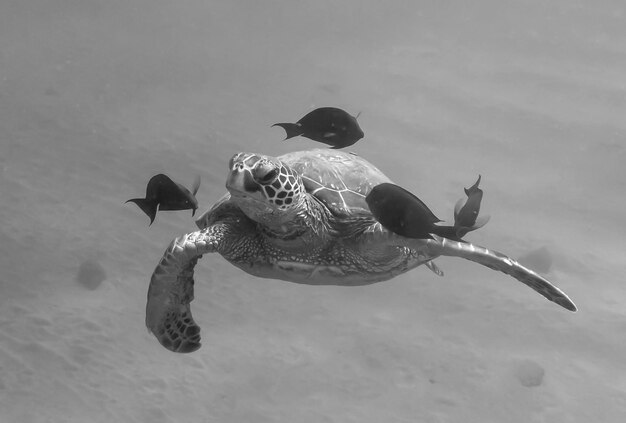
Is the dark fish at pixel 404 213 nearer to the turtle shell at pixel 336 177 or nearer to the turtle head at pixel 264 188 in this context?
the turtle head at pixel 264 188

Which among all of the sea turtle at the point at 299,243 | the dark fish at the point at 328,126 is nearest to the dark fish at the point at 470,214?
the sea turtle at the point at 299,243

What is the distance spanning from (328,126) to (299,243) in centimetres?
96

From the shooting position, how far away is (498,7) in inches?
1277

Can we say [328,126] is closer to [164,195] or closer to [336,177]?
[336,177]

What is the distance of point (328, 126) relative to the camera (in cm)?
435

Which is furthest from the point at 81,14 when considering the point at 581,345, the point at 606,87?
the point at 581,345

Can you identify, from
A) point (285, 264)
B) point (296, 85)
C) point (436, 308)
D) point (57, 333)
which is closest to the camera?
point (285, 264)

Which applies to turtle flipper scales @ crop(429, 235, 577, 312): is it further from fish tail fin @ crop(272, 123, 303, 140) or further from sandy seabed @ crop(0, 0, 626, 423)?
sandy seabed @ crop(0, 0, 626, 423)

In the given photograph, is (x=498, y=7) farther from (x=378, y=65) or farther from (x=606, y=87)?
(x=606, y=87)

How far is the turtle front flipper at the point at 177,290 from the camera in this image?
4.05 meters

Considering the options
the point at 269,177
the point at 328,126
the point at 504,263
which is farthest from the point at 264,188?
the point at 504,263

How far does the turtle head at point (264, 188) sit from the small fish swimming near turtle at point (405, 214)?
808 mm

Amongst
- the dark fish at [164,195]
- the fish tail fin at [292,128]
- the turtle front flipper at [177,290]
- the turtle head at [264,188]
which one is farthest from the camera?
the fish tail fin at [292,128]

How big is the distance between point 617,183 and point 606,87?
617cm
